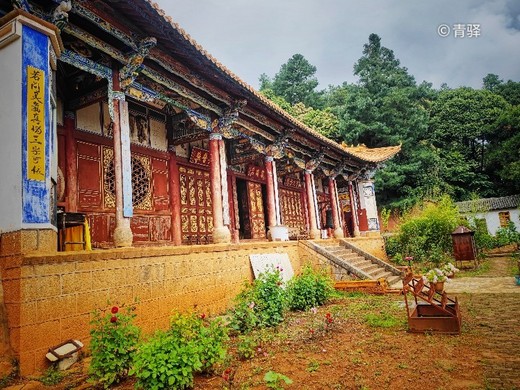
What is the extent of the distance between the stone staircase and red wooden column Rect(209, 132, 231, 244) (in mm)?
3348

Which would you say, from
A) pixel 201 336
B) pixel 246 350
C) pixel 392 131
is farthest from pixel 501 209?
pixel 201 336

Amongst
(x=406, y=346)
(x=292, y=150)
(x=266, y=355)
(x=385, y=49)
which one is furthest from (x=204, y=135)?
(x=385, y=49)

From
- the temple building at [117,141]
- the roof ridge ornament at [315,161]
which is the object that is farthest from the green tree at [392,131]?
the temple building at [117,141]

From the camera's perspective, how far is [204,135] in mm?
8211

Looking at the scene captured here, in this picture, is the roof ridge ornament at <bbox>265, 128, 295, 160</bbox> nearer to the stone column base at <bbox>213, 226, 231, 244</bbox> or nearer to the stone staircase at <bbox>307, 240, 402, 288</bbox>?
the stone staircase at <bbox>307, 240, 402, 288</bbox>

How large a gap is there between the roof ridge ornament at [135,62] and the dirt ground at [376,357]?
14.5ft

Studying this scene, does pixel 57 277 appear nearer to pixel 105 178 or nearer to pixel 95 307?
pixel 95 307

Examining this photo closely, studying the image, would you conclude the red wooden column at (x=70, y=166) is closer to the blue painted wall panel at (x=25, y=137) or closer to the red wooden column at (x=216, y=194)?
the blue painted wall panel at (x=25, y=137)

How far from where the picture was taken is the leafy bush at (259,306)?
4829 millimetres

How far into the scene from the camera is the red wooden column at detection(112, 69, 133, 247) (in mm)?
5191

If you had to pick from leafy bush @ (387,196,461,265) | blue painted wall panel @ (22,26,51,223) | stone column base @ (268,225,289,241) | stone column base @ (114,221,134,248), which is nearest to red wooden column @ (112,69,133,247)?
stone column base @ (114,221,134,248)

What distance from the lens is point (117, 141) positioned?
5598 millimetres

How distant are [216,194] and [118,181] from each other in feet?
8.36

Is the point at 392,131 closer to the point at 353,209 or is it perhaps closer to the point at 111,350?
the point at 353,209
